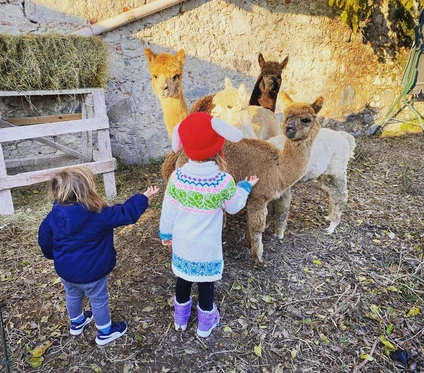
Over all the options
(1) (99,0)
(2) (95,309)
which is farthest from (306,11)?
(2) (95,309)

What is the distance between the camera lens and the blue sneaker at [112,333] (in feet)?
7.59

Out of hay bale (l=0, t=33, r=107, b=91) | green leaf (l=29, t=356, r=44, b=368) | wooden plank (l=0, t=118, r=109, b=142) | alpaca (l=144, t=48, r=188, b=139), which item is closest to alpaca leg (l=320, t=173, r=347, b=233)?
alpaca (l=144, t=48, r=188, b=139)

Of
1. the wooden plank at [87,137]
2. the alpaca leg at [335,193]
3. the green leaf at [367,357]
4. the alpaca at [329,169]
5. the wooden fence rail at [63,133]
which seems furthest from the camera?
the wooden plank at [87,137]

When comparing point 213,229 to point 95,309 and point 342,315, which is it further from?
point 342,315

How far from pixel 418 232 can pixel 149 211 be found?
3174 mm

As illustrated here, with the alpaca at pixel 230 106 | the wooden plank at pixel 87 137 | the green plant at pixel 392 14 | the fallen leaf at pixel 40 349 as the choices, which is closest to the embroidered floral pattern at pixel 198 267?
the fallen leaf at pixel 40 349

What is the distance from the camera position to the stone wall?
5074 millimetres

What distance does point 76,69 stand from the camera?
4.01m

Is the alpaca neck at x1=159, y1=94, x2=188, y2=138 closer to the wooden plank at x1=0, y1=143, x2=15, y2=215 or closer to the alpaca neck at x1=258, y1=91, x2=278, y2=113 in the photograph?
the alpaca neck at x1=258, y1=91, x2=278, y2=113

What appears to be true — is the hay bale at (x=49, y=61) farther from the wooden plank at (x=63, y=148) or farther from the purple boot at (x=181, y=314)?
the purple boot at (x=181, y=314)

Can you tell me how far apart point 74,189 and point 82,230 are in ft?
0.82

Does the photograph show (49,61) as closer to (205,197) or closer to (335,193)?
(205,197)

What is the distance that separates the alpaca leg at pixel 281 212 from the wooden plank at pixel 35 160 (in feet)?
10.9

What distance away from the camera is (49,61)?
3896 millimetres
